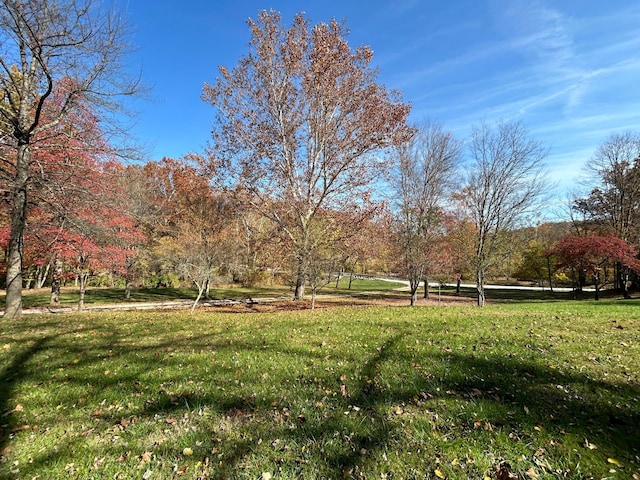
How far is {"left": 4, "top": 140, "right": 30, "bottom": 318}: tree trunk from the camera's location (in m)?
9.71

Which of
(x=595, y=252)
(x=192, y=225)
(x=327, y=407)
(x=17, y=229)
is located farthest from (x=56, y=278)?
(x=595, y=252)

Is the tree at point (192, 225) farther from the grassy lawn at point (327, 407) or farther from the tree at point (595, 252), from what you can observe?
the tree at point (595, 252)

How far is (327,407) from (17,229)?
11990 millimetres

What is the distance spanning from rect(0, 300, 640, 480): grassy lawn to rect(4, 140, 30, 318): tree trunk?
176 inches

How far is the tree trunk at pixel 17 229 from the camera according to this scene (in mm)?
9711

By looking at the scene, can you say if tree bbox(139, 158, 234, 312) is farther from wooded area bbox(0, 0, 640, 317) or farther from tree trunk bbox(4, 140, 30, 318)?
tree trunk bbox(4, 140, 30, 318)

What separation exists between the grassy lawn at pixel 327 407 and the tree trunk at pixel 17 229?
4.48m

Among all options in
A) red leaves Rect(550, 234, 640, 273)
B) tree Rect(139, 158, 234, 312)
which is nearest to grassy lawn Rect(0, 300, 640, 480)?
tree Rect(139, 158, 234, 312)

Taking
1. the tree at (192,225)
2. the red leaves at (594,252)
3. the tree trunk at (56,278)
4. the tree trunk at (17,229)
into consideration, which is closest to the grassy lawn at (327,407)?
the tree trunk at (17,229)

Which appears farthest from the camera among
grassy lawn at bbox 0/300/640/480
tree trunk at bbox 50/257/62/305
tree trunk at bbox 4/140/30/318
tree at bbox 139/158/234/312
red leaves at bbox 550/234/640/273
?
tree at bbox 139/158/234/312

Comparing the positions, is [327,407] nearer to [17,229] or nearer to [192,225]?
[17,229]

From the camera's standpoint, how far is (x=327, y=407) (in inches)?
156

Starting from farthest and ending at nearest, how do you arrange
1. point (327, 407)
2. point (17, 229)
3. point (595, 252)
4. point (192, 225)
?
1. point (192, 225)
2. point (595, 252)
3. point (17, 229)
4. point (327, 407)

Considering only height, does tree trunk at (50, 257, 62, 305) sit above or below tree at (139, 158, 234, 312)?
below
